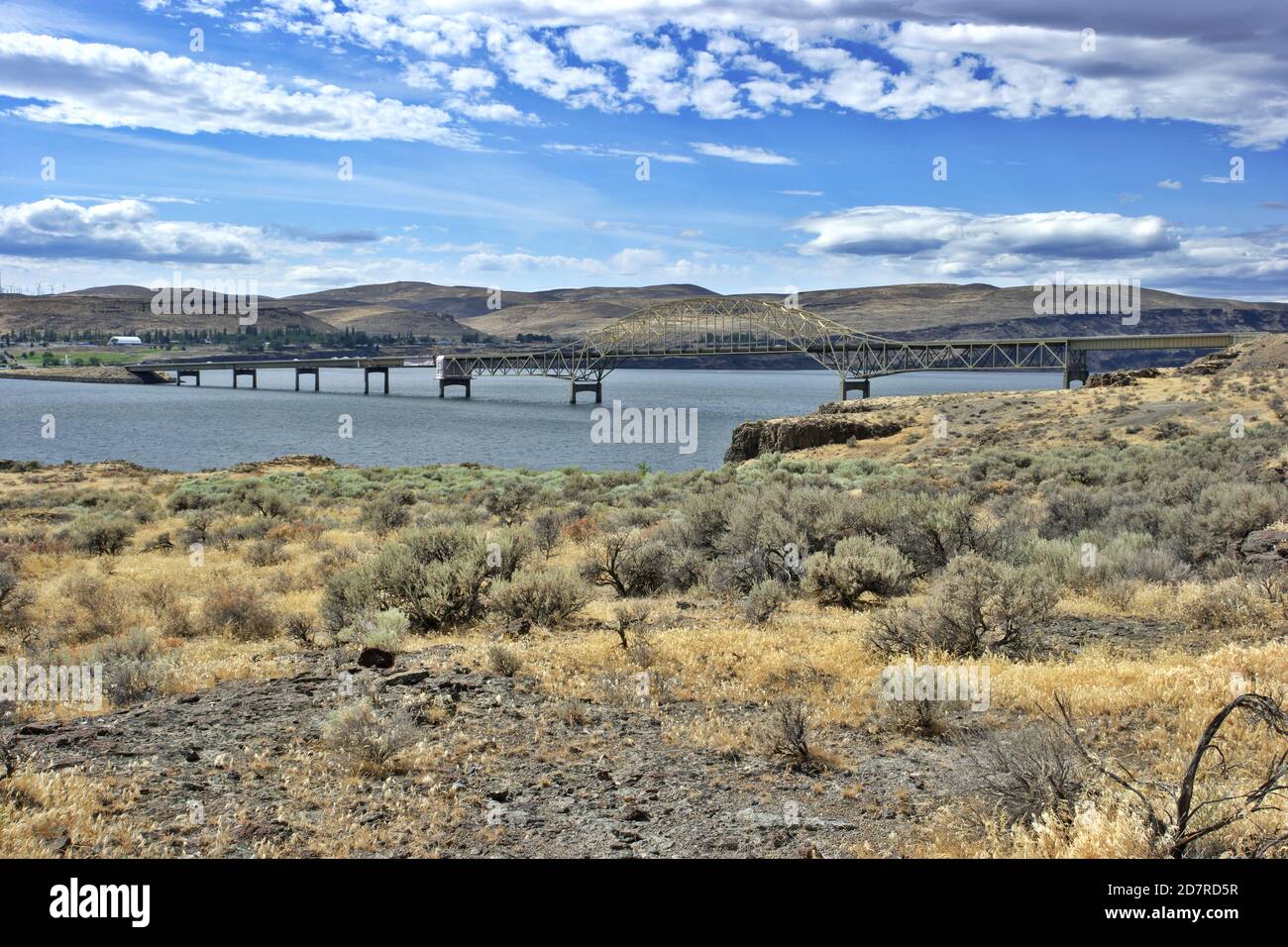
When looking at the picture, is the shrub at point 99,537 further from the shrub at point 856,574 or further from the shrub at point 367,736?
the shrub at point 856,574

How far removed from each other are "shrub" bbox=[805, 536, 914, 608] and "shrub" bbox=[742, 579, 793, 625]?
645mm

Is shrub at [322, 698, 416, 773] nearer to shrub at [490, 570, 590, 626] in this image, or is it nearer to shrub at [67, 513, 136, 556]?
shrub at [490, 570, 590, 626]

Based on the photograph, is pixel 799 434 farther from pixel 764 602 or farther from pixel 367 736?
pixel 367 736

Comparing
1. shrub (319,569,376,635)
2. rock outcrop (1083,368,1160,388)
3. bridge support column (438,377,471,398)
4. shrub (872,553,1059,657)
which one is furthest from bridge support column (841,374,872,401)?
shrub (872,553,1059,657)

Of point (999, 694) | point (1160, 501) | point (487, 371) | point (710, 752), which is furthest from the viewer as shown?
point (487, 371)

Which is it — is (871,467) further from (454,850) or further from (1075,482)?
(454,850)

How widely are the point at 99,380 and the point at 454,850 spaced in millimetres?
168517

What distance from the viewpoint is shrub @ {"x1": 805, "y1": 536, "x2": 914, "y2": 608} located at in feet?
36.5

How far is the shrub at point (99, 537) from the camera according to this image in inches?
686

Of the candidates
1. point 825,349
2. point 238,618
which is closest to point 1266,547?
point 238,618
